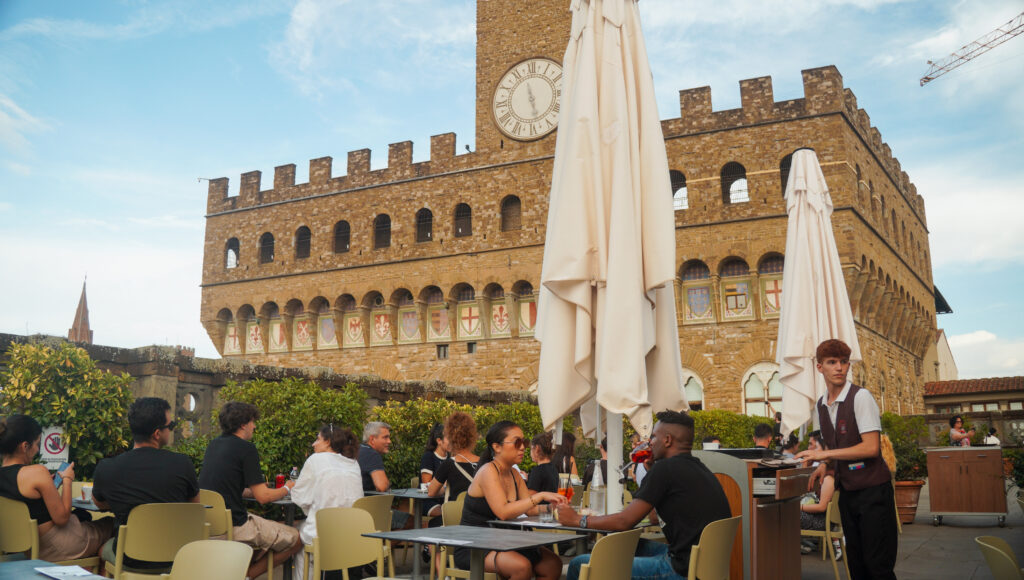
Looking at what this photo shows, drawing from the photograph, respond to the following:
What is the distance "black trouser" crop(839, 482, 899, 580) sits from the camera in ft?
13.8

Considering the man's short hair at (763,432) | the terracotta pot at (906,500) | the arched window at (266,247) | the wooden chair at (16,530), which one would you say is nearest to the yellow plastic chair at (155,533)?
the wooden chair at (16,530)

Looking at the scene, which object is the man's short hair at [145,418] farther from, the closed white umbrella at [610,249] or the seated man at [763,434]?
the seated man at [763,434]

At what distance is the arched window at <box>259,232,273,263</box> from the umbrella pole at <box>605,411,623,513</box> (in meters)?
24.4

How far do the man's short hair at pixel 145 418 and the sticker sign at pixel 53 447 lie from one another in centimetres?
244

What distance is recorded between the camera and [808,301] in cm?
879

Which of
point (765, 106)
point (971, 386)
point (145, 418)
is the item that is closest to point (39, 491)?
point (145, 418)

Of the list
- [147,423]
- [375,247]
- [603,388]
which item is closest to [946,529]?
[603,388]

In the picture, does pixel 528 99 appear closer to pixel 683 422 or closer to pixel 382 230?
pixel 382 230

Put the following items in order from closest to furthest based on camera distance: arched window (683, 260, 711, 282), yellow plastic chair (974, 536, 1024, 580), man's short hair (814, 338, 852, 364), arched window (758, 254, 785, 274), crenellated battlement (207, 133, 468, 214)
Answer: yellow plastic chair (974, 536, 1024, 580), man's short hair (814, 338, 852, 364), arched window (758, 254, 785, 274), arched window (683, 260, 711, 282), crenellated battlement (207, 133, 468, 214)

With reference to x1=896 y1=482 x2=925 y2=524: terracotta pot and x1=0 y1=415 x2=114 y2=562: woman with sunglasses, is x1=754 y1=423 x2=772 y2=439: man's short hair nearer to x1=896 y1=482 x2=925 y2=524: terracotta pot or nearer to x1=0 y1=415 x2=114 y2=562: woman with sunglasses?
x1=896 y1=482 x2=925 y2=524: terracotta pot

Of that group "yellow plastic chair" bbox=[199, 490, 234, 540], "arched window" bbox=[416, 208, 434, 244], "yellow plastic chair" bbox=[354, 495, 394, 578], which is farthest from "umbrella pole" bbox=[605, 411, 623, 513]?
"arched window" bbox=[416, 208, 434, 244]

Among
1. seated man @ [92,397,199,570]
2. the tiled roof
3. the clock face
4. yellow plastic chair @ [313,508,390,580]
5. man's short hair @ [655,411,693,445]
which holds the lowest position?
yellow plastic chair @ [313,508,390,580]

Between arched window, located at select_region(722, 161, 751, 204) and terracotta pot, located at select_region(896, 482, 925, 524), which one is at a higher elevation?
arched window, located at select_region(722, 161, 751, 204)

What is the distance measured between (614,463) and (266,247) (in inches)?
978
